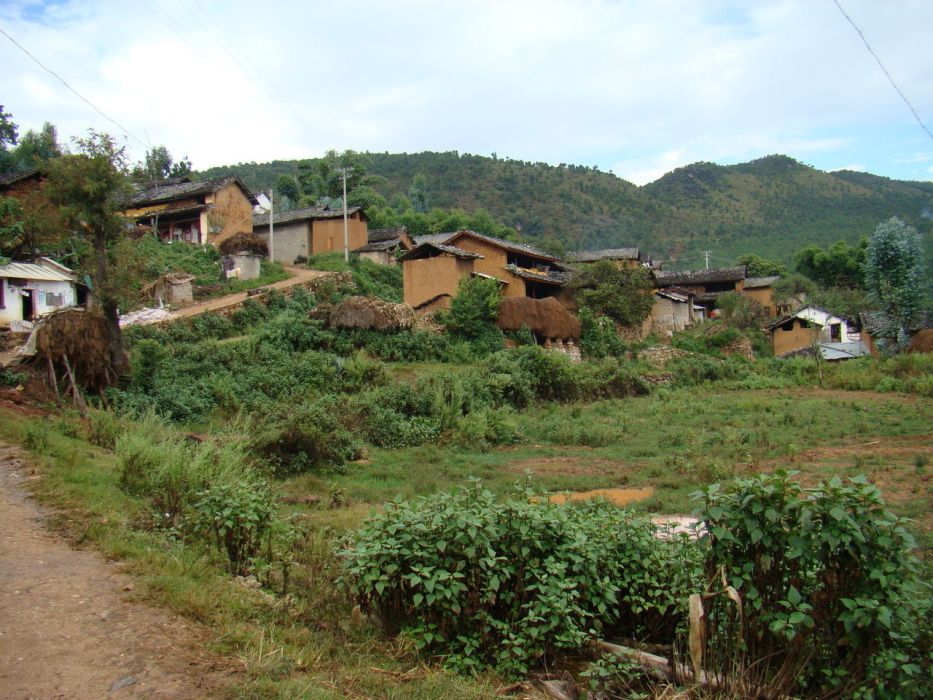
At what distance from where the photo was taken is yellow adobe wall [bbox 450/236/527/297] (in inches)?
1305

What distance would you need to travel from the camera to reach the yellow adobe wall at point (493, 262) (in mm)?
33156

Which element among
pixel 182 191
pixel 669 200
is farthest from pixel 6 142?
pixel 669 200

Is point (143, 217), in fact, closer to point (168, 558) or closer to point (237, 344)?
point (237, 344)

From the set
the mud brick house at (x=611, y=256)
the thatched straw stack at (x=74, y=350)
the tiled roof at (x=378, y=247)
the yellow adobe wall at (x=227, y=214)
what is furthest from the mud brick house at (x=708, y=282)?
the thatched straw stack at (x=74, y=350)

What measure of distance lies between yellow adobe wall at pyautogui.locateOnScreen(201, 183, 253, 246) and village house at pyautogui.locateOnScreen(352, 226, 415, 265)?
276 inches

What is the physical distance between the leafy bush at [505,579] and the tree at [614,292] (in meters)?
29.3

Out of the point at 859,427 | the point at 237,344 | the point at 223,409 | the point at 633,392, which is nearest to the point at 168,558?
the point at 223,409

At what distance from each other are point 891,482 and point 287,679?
1240 centimetres

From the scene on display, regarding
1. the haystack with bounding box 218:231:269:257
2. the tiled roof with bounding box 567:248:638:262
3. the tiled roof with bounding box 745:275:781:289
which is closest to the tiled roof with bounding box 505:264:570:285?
the tiled roof with bounding box 567:248:638:262

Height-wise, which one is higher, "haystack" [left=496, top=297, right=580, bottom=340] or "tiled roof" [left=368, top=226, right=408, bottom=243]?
"tiled roof" [left=368, top=226, right=408, bottom=243]

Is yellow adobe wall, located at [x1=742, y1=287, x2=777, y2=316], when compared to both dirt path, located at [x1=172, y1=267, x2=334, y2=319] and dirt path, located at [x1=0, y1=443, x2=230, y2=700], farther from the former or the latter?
dirt path, located at [x1=0, y1=443, x2=230, y2=700]

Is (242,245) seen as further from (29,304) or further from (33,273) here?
(29,304)

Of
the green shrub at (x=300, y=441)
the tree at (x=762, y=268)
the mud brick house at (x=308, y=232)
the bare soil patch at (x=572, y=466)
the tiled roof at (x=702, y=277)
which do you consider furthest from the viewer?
the tree at (x=762, y=268)

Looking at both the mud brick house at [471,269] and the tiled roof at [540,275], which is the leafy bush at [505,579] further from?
the tiled roof at [540,275]
